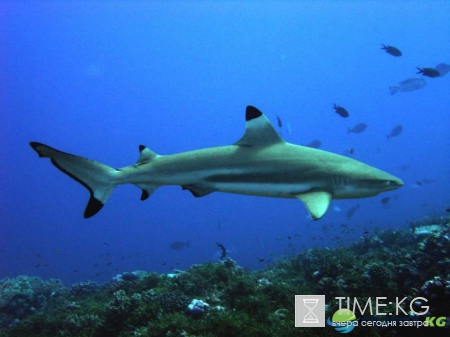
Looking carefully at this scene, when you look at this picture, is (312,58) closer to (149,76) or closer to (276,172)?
(149,76)

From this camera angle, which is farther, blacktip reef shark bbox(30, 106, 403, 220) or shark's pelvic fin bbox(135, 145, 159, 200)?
shark's pelvic fin bbox(135, 145, 159, 200)

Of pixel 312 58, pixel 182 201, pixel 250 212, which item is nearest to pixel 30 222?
pixel 182 201

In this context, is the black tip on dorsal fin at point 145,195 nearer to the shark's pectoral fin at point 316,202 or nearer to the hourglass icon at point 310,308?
the shark's pectoral fin at point 316,202

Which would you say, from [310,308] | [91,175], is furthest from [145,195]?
[310,308]

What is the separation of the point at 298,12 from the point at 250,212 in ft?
297

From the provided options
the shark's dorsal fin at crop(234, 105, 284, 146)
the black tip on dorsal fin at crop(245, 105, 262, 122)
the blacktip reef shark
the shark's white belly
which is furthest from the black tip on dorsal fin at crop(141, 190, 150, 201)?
Answer: the black tip on dorsal fin at crop(245, 105, 262, 122)

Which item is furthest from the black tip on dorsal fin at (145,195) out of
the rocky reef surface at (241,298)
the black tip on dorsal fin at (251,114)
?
the rocky reef surface at (241,298)

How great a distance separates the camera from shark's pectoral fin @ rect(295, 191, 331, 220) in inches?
185

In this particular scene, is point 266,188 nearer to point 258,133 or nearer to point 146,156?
point 258,133

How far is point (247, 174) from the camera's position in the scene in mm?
5434

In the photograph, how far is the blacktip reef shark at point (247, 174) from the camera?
17.7 ft

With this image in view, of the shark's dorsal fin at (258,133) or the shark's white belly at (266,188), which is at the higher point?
the shark's dorsal fin at (258,133)

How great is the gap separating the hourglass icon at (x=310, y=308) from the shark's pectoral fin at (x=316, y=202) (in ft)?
7.61

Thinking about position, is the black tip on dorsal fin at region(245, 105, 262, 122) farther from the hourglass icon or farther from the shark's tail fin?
the hourglass icon
